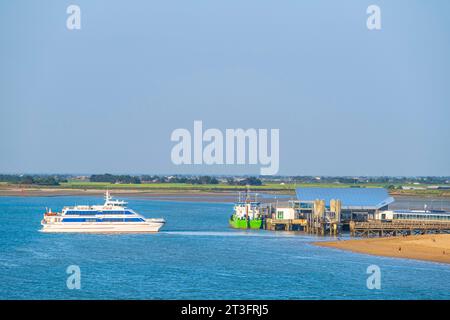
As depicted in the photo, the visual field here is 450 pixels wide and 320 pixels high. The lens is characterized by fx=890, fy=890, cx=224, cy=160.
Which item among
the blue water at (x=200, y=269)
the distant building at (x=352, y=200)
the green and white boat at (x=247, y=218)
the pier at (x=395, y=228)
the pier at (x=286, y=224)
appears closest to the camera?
the blue water at (x=200, y=269)

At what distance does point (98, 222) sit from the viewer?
10500 cm

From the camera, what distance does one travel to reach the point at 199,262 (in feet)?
249

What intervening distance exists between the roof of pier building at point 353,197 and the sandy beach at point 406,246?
18427 millimetres

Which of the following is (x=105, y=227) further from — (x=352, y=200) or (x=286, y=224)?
(x=352, y=200)

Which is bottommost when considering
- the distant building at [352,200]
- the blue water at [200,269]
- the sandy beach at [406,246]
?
the blue water at [200,269]

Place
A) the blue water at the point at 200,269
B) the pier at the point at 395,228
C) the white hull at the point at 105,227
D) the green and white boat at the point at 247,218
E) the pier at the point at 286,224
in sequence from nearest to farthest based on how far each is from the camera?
the blue water at the point at 200,269 < the pier at the point at 395,228 < the white hull at the point at 105,227 < the pier at the point at 286,224 < the green and white boat at the point at 247,218

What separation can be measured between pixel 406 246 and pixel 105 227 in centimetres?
3693

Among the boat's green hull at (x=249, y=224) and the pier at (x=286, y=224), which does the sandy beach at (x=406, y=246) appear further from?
the boat's green hull at (x=249, y=224)

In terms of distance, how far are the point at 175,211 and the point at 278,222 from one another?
48.8 m

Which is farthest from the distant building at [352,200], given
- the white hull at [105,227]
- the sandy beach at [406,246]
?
the white hull at [105,227]

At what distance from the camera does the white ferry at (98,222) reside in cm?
10500
